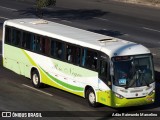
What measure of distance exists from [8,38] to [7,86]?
2981 mm

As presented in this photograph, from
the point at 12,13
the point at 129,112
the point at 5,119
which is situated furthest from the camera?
the point at 12,13

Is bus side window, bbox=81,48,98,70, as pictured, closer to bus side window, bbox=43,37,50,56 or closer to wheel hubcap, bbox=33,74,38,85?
bus side window, bbox=43,37,50,56

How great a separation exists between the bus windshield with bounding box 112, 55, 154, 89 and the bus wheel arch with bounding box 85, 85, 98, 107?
4.04 feet

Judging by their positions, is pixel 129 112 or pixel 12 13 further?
pixel 12 13

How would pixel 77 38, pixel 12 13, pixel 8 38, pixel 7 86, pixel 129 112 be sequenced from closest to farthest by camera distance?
pixel 129 112 → pixel 77 38 → pixel 7 86 → pixel 8 38 → pixel 12 13

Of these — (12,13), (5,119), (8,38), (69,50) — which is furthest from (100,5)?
(5,119)

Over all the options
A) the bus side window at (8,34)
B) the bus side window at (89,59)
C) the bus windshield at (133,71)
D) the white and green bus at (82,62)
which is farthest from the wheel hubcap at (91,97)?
the bus side window at (8,34)

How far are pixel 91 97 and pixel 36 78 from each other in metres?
3.87

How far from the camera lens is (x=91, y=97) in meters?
21.8

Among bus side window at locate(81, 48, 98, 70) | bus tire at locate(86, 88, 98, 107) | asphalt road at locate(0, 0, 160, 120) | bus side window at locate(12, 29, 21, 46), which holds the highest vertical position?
bus side window at locate(81, 48, 98, 70)

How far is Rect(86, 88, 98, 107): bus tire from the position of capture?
21.6m

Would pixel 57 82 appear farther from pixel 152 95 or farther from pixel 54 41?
pixel 152 95

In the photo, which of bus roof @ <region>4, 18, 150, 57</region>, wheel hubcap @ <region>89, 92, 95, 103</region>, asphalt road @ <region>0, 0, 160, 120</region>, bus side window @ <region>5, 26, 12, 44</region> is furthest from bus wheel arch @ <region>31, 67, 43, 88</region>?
wheel hubcap @ <region>89, 92, 95, 103</region>

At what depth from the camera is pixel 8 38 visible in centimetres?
2670
